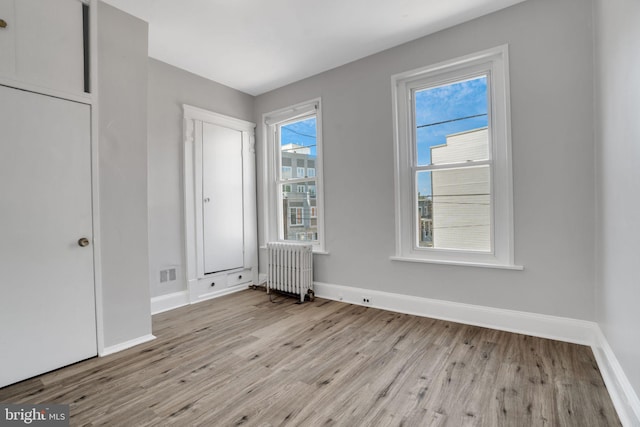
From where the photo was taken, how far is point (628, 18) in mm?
1520

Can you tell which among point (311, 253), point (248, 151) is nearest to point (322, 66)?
point (248, 151)

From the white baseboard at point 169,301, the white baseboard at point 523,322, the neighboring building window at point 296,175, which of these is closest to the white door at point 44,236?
the white baseboard at point 169,301

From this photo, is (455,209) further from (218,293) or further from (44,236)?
(44,236)

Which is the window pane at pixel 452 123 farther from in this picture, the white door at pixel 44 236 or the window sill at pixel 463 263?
the white door at pixel 44 236

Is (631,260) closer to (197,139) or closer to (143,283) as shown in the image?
(143,283)

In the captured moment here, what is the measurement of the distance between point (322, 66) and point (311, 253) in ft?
7.56

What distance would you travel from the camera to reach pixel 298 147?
4.20 meters

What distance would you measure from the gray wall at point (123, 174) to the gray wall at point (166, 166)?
764 millimetres


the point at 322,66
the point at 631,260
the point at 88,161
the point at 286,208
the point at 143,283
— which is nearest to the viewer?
the point at 631,260

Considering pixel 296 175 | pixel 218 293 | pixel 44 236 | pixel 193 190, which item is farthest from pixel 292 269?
pixel 44 236

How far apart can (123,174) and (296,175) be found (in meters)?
2.15

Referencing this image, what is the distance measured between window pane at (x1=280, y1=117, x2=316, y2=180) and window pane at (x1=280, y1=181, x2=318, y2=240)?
7.1 inches

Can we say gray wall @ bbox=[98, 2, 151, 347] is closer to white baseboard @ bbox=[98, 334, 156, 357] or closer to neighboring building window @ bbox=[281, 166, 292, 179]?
white baseboard @ bbox=[98, 334, 156, 357]

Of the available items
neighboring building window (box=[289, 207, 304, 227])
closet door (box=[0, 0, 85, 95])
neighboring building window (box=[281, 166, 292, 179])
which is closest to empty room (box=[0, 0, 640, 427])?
closet door (box=[0, 0, 85, 95])
